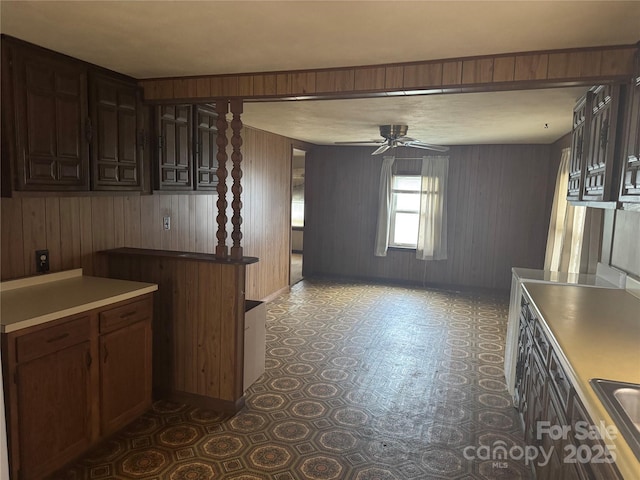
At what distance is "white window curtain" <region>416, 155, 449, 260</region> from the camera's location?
697 centimetres

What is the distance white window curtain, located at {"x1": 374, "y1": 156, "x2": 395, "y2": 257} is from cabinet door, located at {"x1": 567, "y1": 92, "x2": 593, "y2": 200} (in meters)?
4.04

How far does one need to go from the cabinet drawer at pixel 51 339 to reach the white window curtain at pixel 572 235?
3760 mm

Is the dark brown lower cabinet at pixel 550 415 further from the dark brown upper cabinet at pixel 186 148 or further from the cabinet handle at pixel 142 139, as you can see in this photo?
the cabinet handle at pixel 142 139

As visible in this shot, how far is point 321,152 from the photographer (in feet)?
25.2

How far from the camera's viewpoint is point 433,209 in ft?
23.1

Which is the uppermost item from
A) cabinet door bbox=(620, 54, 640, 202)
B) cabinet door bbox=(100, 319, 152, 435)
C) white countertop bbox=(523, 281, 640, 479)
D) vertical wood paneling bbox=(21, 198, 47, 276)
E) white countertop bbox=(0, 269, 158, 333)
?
cabinet door bbox=(620, 54, 640, 202)

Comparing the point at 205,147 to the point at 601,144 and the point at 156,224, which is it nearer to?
the point at 156,224

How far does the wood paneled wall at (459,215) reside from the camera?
21.7ft

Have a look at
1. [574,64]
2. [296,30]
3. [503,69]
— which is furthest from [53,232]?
[574,64]

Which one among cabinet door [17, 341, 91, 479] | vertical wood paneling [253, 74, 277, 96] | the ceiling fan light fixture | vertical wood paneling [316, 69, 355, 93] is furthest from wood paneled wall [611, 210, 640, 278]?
cabinet door [17, 341, 91, 479]

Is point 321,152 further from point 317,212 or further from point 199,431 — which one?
point 199,431

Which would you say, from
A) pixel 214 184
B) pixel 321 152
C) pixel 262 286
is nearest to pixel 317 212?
pixel 321 152

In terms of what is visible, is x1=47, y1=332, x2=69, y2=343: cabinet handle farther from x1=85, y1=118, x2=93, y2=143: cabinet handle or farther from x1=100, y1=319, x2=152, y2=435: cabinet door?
x1=85, y1=118, x2=93, y2=143: cabinet handle

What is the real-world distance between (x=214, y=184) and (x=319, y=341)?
195 centimetres
